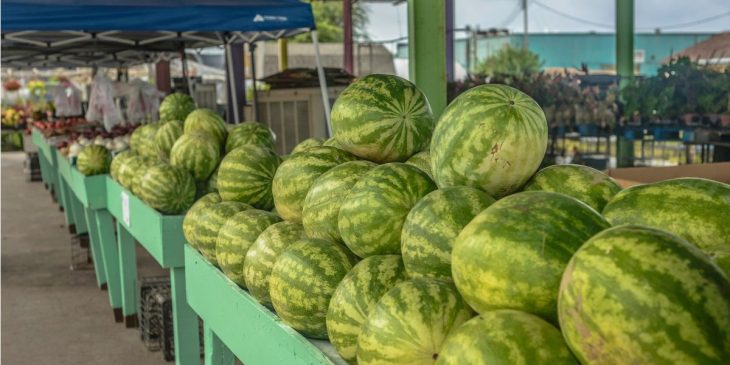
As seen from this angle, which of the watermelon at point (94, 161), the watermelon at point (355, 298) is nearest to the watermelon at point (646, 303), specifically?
the watermelon at point (355, 298)

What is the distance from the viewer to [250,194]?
2758mm

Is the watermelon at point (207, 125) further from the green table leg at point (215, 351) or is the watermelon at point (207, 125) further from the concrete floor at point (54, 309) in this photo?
the concrete floor at point (54, 309)

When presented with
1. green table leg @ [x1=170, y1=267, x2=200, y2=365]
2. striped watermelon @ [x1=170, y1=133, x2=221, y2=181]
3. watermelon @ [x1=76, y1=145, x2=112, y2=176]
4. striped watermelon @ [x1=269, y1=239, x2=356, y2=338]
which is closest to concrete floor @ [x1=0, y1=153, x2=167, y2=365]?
watermelon @ [x1=76, y1=145, x2=112, y2=176]

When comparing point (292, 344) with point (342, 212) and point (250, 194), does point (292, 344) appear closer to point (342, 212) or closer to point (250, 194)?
point (342, 212)

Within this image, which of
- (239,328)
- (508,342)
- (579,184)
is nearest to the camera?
(508,342)

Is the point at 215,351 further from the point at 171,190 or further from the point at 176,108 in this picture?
the point at 176,108

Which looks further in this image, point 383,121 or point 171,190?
point 171,190

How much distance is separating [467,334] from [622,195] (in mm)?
464

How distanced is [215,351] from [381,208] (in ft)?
4.18

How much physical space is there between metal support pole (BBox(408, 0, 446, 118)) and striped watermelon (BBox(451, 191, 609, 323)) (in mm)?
3425

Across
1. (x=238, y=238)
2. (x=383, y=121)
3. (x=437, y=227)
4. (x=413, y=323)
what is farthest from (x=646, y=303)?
(x=238, y=238)

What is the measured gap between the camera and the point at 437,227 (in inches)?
57.4

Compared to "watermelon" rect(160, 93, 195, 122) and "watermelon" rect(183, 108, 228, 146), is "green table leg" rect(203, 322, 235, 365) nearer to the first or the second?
"watermelon" rect(183, 108, 228, 146)

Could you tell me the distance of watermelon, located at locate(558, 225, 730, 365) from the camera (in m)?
0.95
